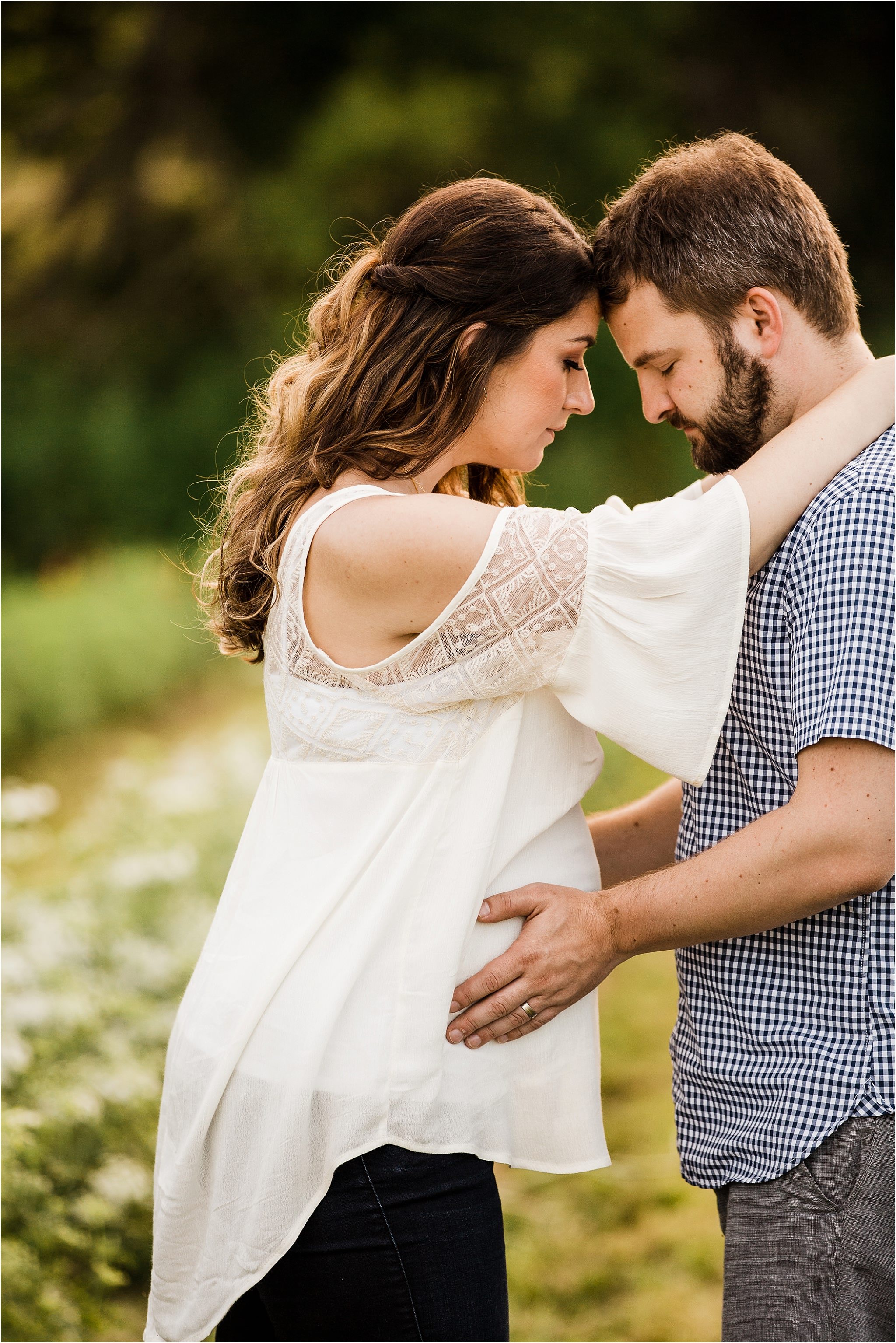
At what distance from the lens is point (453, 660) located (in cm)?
126

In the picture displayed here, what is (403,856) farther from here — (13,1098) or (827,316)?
(13,1098)

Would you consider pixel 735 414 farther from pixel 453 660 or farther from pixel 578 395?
pixel 453 660

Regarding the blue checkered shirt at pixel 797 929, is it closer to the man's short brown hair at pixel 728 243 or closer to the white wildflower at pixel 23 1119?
the man's short brown hair at pixel 728 243

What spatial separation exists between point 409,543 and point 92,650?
483 cm

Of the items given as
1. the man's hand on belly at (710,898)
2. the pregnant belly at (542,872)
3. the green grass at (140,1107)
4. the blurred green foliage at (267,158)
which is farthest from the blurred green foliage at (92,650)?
the man's hand on belly at (710,898)

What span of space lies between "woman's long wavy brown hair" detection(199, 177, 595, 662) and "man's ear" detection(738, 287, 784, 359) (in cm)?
22

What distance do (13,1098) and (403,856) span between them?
6.59ft

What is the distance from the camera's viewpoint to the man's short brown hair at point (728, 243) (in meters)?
1.42

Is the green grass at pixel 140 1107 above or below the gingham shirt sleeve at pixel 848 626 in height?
below

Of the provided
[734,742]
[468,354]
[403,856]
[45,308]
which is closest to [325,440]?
[468,354]

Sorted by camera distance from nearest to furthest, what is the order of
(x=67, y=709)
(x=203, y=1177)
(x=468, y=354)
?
(x=203, y=1177) → (x=468, y=354) → (x=67, y=709)

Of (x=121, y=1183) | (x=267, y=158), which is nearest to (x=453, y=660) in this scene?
(x=121, y=1183)

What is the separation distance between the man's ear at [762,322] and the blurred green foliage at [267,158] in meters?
4.88

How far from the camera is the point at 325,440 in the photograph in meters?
1.41
